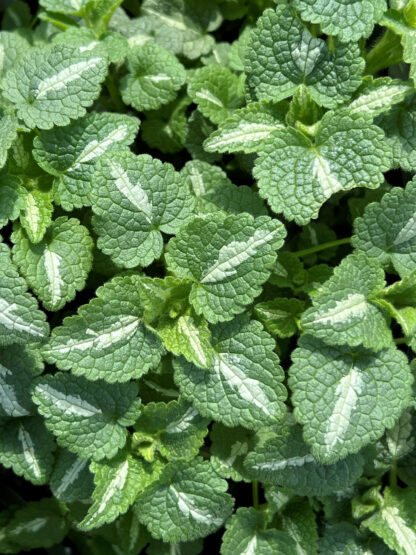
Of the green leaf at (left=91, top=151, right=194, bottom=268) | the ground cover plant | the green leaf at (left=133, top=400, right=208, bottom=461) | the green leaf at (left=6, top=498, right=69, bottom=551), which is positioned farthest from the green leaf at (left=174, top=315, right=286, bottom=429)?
the green leaf at (left=6, top=498, right=69, bottom=551)

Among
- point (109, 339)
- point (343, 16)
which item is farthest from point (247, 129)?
point (109, 339)

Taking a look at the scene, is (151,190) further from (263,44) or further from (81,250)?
(263,44)

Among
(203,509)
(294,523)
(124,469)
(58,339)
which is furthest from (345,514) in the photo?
(58,339)

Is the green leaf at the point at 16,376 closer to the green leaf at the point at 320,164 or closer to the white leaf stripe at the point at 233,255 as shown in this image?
the white leaf stripe at the point at 233,255

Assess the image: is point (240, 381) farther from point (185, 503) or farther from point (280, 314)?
point (185, 503)

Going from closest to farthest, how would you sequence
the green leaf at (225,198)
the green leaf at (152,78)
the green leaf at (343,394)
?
the green leaf at (343,394) < the green leaf at (225,198) < the green leaf at (152,78)

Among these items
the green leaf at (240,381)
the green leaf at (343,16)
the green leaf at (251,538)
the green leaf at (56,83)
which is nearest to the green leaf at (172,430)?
the green leaf at (240,381)
